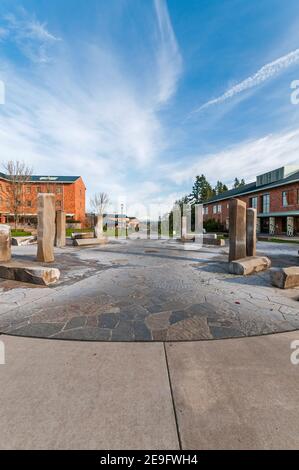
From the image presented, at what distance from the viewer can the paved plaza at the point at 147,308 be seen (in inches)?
119

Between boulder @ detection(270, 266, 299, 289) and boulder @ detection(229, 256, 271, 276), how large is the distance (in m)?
1.16

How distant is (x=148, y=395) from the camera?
1869 mm

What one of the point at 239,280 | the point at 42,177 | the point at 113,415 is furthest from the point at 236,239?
the point at 42,177

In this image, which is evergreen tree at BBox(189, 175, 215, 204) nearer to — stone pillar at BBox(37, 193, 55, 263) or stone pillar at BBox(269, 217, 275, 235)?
stone pillar at BBox(269, 217, 275, 235)

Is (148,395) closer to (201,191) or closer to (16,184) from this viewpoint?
(16,184)

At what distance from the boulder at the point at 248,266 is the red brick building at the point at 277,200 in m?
24.6

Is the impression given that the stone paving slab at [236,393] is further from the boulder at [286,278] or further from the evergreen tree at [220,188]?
the evergreen tree at [220,188]

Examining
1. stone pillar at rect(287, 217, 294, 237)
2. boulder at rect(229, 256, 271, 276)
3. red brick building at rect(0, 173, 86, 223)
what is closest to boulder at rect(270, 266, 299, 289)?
boulder at rect(229, 256, 271, 276)

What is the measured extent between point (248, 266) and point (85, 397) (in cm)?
597

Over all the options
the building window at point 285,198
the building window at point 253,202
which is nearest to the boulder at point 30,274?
the building window at point 285,198

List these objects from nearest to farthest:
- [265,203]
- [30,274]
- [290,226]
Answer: [30,274], [290,226], [265,203]

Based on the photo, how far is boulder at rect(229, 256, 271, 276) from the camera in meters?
6.45

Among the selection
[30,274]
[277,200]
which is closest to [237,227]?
[30,274]
